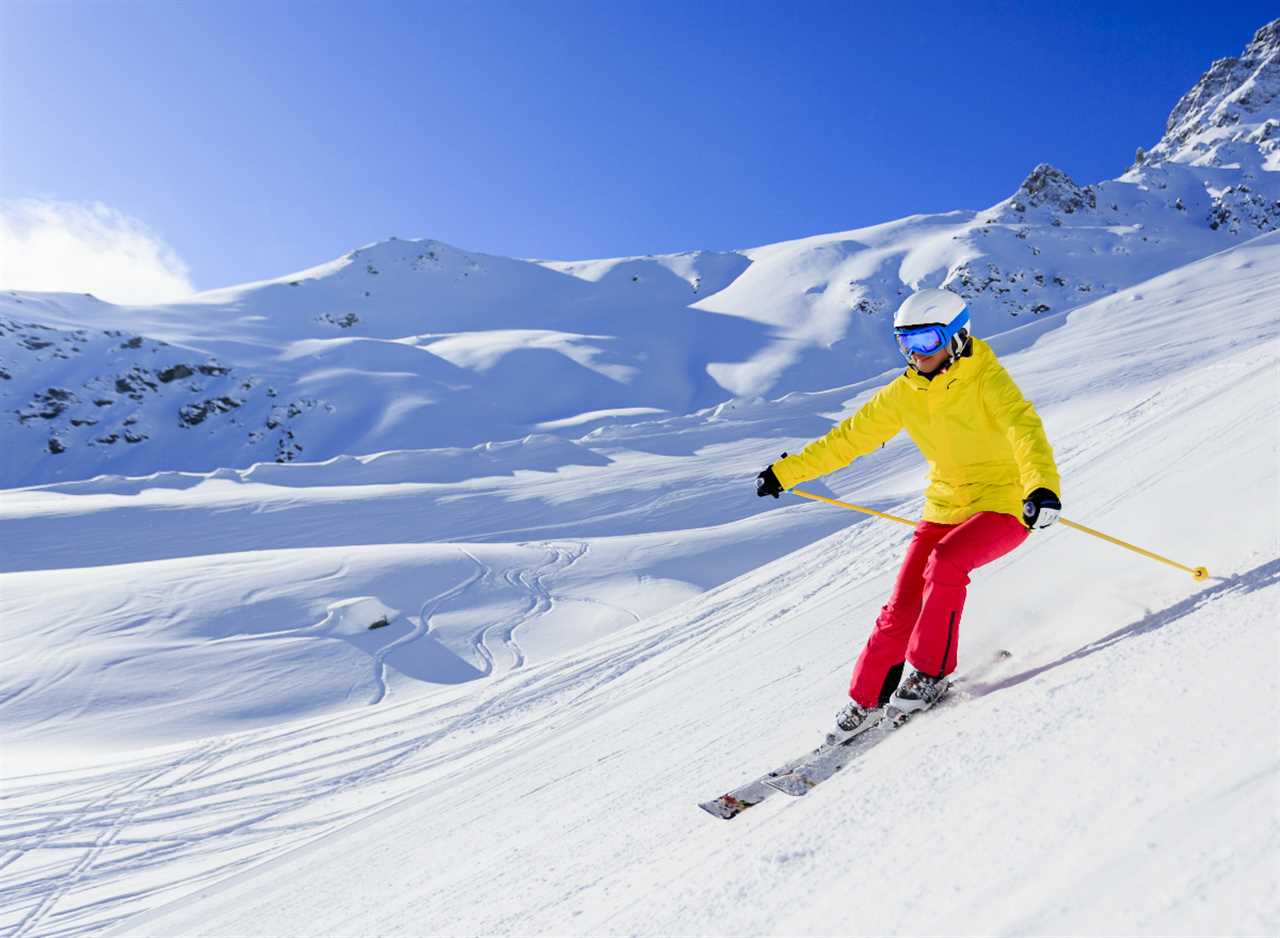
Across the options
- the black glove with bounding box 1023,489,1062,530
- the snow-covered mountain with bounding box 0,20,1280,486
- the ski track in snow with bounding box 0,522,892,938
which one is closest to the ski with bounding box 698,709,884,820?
the black glove with bounding box 1023,489,1062,530

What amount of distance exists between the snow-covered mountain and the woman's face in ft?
121

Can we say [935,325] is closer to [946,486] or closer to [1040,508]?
[946,486]

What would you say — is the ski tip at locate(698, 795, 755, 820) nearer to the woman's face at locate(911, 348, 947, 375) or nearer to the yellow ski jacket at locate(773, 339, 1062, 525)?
the yellow ski jacket at locate(773, 339, 1062, 525)

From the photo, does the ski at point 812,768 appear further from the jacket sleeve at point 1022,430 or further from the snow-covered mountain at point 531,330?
the snow-covered mountain at point 531,330

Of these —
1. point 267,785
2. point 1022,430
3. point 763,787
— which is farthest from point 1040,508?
point 267,785

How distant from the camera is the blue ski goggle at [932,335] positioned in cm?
323

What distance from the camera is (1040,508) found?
109 inches

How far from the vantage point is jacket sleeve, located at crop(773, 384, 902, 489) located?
3711 millimetres

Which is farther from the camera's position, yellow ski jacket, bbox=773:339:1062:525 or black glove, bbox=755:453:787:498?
black glove, bbox=755:453:787:498

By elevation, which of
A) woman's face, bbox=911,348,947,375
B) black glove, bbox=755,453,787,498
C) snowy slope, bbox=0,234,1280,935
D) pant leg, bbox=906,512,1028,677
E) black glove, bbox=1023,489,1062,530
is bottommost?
snowy slope, bbox=0,234,1280,935

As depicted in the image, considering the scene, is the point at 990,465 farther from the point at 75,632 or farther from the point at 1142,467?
the point at 75,632

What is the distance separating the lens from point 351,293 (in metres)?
82.4

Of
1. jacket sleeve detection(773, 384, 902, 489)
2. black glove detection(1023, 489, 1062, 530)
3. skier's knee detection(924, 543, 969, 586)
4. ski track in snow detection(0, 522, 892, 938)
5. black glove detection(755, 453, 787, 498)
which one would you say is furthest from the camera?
ski track in snow detection(0, 522, 892, 938)

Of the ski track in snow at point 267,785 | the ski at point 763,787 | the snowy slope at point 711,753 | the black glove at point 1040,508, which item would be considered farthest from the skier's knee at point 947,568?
the ski track in snow at point 267,785
